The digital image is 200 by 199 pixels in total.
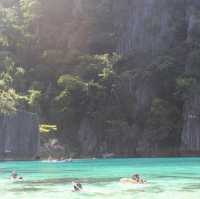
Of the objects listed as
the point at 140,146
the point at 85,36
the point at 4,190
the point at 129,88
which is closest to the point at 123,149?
the point at 140,146

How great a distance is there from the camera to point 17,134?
52125 millimetres

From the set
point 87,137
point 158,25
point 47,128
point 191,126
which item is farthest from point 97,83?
point 191,126

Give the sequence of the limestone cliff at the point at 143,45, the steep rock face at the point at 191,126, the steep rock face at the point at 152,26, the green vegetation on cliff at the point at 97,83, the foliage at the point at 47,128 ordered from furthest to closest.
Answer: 1. the steep rock face at the point at 152,26
2. the green vegetation on cliff at the point at 97,83
3. the limestone cliff at the point at 143,45
4. the foliage at the point at 47,128
5. the steep rock face at the point at 191,126

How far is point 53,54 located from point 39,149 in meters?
14.6

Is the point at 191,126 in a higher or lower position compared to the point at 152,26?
lower

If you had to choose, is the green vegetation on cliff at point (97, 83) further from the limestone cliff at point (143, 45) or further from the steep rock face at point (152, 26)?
the steep rock face at point (152, 26)

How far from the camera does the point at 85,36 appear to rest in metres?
66.4

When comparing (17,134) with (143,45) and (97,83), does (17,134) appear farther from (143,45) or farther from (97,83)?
(143,45)

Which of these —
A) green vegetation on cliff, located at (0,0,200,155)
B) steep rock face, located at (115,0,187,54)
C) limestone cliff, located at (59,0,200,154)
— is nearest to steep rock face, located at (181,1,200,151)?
limestone cliff, located at (59,0,200,154)

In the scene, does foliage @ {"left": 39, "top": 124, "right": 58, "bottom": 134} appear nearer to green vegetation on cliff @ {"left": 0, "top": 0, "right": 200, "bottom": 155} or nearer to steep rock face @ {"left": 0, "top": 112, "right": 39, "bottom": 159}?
green vegetation on cliff @ {"left": 0, "top": 0, "right": 200, "bottom": 155}

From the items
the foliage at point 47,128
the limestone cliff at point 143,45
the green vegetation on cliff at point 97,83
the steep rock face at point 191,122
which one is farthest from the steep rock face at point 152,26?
the foliage at point 47,128

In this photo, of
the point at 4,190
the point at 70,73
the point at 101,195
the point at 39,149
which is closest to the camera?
the point at 101,195

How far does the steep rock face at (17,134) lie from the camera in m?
52.1

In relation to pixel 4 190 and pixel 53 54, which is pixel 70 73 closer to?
pixel 53 54
